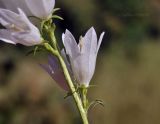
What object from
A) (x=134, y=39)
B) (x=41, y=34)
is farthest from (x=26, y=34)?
(x=134, y=39)

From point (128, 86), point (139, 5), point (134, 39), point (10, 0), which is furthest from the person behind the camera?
point (134, 39)

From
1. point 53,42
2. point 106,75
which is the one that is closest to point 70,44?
point 53,42

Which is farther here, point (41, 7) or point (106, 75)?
point (106, 75)

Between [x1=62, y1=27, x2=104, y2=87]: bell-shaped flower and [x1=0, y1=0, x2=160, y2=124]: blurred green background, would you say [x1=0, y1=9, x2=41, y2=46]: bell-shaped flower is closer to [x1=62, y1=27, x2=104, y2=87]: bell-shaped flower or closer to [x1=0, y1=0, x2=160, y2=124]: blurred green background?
[x1=62, y1=27, x2=104, y2=87]: bell-shaped flower

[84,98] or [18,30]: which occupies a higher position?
[18,30]

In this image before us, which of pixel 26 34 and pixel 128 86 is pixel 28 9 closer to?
pixel 26 34

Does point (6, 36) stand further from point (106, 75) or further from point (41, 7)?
point (106, 75)
